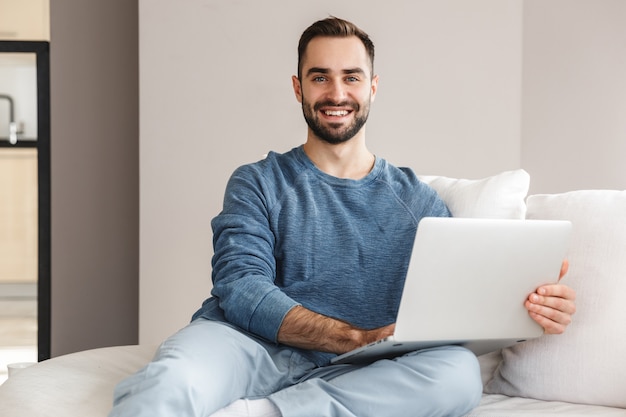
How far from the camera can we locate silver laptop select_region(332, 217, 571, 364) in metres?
1.50

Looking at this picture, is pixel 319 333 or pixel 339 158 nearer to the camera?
pixel 319 333

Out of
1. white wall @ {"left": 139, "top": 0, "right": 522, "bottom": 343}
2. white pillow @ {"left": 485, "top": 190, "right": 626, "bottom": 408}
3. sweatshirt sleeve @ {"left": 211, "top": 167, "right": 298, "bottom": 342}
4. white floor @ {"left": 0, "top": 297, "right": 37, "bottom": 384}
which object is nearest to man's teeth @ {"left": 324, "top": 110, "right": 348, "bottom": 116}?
sweatshirt sleeve @ {"left": 211, "top": 167, "right": 298, "bottom": 342}

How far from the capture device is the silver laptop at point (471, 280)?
1.50 m

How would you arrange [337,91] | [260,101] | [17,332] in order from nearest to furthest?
[337,91] < [260,101] < [17,332]

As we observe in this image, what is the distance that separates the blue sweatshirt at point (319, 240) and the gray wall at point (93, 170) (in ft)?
5.48

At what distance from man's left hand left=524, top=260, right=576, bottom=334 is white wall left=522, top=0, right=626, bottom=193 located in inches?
75.8

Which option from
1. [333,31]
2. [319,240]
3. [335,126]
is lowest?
[319,240]

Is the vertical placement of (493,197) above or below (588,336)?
above

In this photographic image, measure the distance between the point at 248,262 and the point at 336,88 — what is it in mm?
523

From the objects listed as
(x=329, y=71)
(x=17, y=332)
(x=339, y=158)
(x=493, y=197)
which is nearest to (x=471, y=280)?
(x=493, y=197)

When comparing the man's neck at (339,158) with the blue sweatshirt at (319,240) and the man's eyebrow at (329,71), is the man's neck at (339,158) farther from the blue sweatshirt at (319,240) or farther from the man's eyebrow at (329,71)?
the man's eyebrow at (329,71)

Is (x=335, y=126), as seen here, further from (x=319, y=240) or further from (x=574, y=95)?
(x=574, y=95)

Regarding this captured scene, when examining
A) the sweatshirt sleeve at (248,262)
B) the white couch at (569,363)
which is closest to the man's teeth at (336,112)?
the sweatshirt sleeve at (248,262)

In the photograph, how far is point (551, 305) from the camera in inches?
66.2
